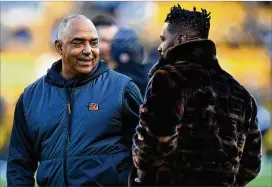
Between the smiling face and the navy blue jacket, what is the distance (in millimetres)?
61

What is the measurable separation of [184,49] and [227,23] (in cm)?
1034

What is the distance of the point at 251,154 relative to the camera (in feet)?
17.4

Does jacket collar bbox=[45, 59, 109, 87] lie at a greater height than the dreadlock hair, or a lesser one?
lesser

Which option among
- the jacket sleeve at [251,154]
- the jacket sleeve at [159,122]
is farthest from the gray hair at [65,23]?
the jacket sleeve at [251,154]

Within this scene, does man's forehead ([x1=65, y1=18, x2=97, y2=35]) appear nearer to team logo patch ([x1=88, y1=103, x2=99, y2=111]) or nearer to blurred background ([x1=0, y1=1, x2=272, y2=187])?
team logo patch ([x1=88, y1=103, x2=99, y2=111])

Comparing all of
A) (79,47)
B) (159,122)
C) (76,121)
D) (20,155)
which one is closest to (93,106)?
(76,121)

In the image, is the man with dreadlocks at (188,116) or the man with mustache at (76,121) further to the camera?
the man with mustache at (76,121)

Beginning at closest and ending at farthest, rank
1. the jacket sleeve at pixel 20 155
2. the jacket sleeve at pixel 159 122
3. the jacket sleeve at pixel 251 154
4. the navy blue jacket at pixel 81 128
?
1. the jacket sleeve at pixel 159 122
2. the jacket sleeve at pixel 251 154
3. the navy blue jacket at pixel 81 128
4. the jacket sleeve at pixel 20 155

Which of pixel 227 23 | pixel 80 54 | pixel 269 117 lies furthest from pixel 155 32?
pixel 80 54

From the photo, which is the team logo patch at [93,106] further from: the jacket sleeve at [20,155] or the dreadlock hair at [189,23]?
the dreadlock hair at [189,23]

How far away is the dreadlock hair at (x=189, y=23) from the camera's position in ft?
16.5

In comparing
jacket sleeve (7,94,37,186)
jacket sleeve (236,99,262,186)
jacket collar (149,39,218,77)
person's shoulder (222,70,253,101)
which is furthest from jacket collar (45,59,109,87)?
jacket sleeve (236,99,262,186)

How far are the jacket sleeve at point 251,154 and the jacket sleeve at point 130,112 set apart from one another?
28.5 inches

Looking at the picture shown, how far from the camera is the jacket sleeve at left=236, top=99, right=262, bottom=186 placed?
17.1ft
